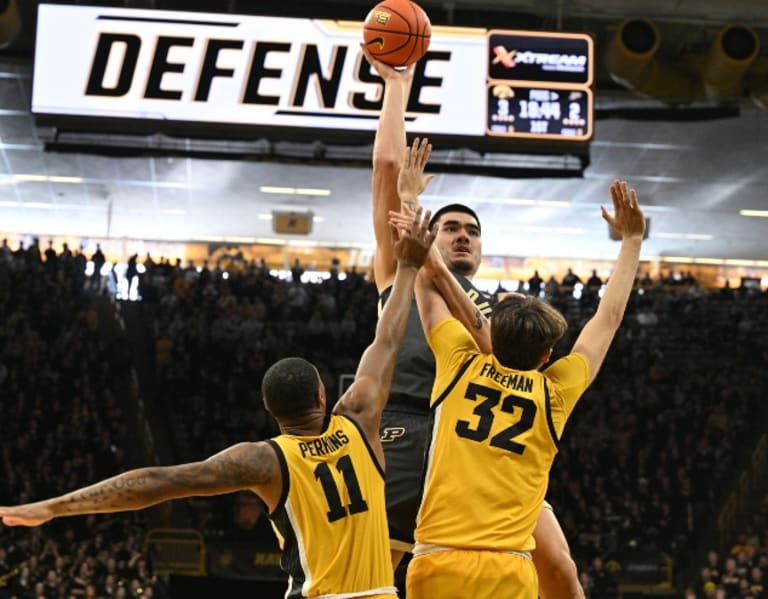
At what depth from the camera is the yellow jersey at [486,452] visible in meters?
4.60

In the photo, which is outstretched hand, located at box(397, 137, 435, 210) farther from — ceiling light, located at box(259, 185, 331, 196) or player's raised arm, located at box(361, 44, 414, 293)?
ceiling light, located at box(259, 185, 331, 196)

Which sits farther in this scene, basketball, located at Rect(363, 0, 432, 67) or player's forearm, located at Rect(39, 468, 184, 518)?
basketball, located at Rect(363, 0, 432, 67)

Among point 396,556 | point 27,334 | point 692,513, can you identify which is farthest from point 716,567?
point 396,556

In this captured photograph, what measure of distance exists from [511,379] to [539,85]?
425 inches

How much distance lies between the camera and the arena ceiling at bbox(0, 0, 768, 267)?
19.3 metres

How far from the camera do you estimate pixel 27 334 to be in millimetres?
22703

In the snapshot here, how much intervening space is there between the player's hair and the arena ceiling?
457 inches

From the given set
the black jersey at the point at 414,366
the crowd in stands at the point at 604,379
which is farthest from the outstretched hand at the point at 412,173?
the crowd in stands at the point at 604,379

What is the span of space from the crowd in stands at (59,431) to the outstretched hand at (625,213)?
13666 mm

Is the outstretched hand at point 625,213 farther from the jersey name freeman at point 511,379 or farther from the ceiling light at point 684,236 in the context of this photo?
the ceiling light at point 684,236

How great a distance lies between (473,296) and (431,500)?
125 centimetres

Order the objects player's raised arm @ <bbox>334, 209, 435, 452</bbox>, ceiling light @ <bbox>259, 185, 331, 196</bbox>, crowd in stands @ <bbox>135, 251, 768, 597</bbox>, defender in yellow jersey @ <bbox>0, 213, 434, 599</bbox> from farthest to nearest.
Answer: ceiling light @ <bbox>259, 185, 331, 196</bbox>
crowd in stands @ <bbox>135, 251, 768, 597</bbox>
player's raised arm @ <bbox>334, 209, 435, 452</bbox>
defender in yellow jersey @ <bbox>0, 213, 434, 599</bbox>

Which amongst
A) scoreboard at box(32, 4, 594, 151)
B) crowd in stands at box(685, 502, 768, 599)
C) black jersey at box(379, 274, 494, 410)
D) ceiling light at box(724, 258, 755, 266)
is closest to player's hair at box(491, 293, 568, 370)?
black jersey at box(379, 274, 494, 410)

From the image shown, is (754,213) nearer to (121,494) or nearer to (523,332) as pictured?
(523,332)
